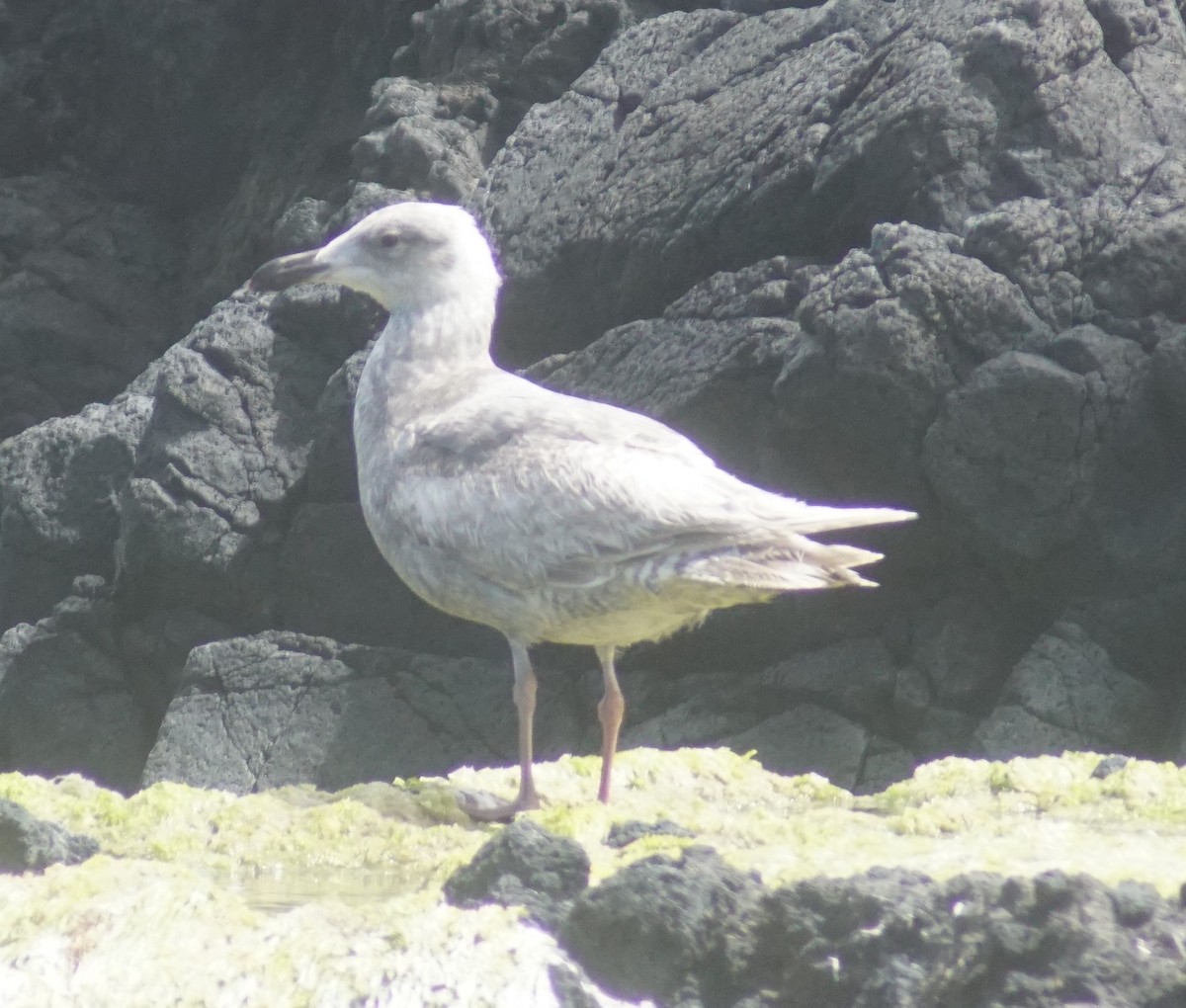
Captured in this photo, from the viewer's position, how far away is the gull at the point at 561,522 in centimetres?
528

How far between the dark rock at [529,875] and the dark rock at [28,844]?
115cm

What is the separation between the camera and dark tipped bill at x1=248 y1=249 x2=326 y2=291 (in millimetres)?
6840

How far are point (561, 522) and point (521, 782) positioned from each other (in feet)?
3.31

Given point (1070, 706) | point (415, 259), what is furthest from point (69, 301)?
point (1070, 706)

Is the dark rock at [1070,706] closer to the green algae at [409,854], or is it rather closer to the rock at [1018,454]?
the rock at [1018,454]

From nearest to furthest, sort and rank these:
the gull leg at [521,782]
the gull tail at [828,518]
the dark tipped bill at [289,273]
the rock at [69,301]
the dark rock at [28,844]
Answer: the dark rock at [28,844] < the gull tail at [828,518] < the gull leg at [521,782] < the dark tipped bill at [289,273] < the rock at [69,301]

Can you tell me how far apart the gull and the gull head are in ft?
1.42

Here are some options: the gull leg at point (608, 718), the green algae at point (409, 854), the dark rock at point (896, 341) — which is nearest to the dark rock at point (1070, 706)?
the dark rock at point (896, 341)

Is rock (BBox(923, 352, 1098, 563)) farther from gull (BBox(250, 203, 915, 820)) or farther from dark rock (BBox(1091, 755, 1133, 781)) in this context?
dark rock (BBox(1091, 755, 1133, 781))

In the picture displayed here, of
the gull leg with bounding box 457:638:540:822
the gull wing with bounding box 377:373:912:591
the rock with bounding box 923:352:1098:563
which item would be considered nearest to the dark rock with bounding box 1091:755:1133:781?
the gull wing with bounding box 377:373:912:591

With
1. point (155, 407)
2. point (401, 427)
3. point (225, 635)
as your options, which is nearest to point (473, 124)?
point (155, 407)

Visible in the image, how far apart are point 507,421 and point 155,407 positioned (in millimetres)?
6034

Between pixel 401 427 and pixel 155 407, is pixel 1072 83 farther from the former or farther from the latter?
pixel 155 407

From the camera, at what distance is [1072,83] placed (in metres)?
9.27
